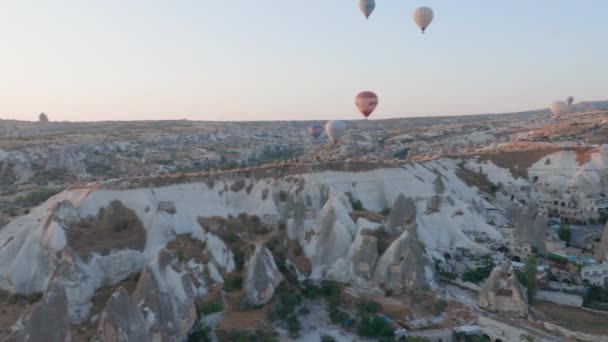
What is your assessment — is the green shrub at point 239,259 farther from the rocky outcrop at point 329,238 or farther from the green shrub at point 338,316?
the green shrub at point 338,316

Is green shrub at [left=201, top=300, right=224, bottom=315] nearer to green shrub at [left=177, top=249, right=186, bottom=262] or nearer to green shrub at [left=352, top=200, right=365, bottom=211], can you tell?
green shrub at [left=177, top=249, right=186, bottom=262]

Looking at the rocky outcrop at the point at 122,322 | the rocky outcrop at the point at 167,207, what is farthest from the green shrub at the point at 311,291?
the rocky outcrop at the point at 122,322

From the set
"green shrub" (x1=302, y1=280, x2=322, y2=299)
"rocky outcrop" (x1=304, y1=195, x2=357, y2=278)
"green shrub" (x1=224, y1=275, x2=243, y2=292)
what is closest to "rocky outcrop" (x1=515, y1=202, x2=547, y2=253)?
"rocky outcrop" (x1=304, y1=195, x2=357, y2=278)

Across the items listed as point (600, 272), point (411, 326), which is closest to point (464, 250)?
point (600, 272)

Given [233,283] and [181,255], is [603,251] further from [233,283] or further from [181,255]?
[181,255]

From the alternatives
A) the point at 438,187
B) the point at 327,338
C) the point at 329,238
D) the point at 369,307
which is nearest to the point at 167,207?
the point at 329,238

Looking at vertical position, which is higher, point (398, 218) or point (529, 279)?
point (398, 218)
